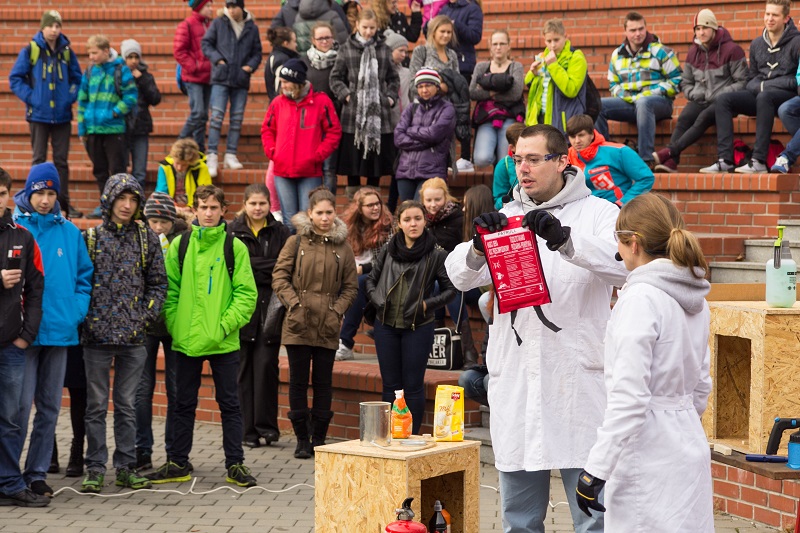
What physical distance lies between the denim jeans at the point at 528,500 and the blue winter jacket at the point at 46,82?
926cm

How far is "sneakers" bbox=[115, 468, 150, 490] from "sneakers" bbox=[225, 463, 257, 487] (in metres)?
0.58

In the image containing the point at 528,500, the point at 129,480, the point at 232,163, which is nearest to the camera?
the point at 528,500

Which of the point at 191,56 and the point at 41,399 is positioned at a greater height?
the point at 191,56

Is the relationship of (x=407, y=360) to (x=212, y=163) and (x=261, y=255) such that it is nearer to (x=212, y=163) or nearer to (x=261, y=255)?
(x=261, y=255)

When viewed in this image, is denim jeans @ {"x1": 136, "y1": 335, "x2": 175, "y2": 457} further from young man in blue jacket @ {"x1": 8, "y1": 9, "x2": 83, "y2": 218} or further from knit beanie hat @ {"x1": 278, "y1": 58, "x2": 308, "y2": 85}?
young man in blue jacket @ {"x1": 8, "y1": 9, "x2": 83, "y2": 218}

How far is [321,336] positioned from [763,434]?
11.9 feet

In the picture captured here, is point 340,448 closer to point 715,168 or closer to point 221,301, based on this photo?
point 221,301

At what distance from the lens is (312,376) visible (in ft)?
28.7

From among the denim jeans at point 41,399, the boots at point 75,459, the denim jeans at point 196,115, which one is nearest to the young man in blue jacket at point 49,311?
the denim jeans at point 41,399

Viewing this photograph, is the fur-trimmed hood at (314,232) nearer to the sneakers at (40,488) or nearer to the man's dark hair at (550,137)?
the sneakers at (40,488)

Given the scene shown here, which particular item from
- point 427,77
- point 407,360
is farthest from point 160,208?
point 427,77

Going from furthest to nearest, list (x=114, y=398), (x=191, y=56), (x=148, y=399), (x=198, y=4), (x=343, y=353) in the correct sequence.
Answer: (x=198, y=4)
(x=191, y=56)
(x=343, y=353)
(x=148, y=399)
(x=114, y=398)

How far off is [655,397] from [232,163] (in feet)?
31.4

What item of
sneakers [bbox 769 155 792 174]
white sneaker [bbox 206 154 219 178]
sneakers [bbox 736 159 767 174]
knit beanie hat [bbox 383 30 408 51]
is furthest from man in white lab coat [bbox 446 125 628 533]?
white sneaker [bbox 206 154 219 178]
